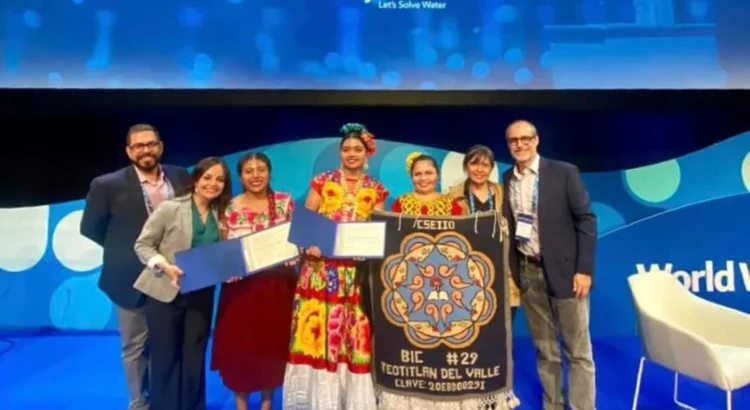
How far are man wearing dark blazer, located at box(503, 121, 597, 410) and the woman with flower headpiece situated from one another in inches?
29.9

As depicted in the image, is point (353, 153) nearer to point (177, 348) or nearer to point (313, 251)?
point (313, 251)

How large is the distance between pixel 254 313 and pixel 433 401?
37.5 inches

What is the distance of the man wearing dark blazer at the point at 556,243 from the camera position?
2.71 meters

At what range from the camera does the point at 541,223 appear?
2.72 meters

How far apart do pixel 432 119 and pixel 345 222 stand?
190 centimetres

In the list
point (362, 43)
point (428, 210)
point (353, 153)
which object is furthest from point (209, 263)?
point (362, 43)

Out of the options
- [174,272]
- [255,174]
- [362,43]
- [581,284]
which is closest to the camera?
[174,272]

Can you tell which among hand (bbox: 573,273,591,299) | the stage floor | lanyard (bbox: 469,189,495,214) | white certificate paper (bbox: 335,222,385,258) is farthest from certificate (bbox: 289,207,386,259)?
the stage floor

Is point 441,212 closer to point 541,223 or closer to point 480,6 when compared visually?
point 541,223

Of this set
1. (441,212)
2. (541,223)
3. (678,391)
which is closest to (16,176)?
(441,212)

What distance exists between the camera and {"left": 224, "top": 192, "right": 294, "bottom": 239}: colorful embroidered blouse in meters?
2.67

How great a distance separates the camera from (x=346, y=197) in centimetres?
276

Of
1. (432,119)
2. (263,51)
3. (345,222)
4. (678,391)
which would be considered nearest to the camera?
(345,222)

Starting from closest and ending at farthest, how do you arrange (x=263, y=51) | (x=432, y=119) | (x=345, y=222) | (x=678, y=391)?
(x=345, y=222) < (x=678, y=391) < (x=263, y=51) < (x=432, y=119)
